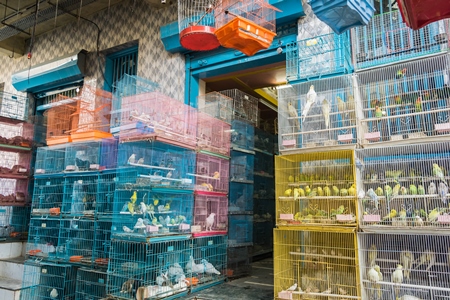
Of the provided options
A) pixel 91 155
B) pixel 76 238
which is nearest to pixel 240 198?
pixel 91 155

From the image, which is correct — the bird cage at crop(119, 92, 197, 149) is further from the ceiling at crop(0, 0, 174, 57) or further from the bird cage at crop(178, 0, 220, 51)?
the ceiling at crop(0, 0, 174, 57)

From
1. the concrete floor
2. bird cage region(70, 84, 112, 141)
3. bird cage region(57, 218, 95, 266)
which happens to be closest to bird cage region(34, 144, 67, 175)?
bird cage region(70, 84, 112, 141)

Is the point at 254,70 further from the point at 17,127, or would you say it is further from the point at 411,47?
the point at 17,127

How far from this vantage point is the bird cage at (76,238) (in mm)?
5910

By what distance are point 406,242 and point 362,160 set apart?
1039 mm

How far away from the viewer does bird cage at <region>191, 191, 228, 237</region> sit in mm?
5426

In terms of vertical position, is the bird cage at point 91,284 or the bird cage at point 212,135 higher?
the bird cage at point 212,135

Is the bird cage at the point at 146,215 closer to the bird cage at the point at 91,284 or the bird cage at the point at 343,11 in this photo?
the bird cage at the point at 91,284

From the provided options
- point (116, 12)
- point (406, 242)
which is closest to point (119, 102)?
point (116, 12)

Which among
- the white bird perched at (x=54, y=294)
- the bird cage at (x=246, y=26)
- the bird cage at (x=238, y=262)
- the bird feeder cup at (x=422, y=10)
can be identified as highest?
the bird cage at (x=246, y=26)

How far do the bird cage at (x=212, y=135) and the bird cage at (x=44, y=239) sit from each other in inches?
124

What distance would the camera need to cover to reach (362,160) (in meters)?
4.11

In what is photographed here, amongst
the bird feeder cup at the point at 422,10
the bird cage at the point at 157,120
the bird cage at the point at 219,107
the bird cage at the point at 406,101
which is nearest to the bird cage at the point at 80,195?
the bird cage at the point at 157,120

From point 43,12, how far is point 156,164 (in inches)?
219
